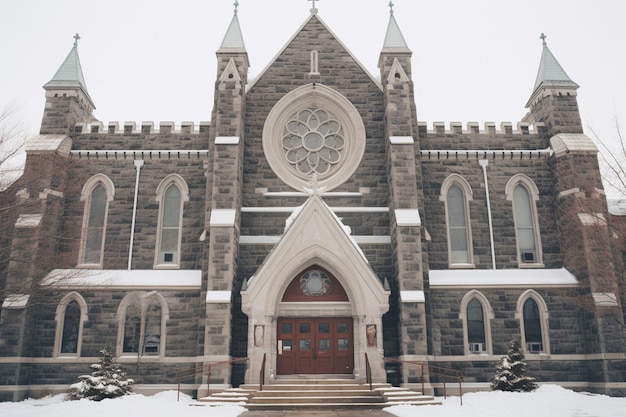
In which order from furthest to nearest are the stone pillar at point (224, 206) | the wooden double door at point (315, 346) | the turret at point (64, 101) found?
the turret at point (64, 101)
the wooden double door at point (315, 346)
the stone pillar at point (224, 206)

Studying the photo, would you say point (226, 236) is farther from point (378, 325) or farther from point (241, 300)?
point (378, 325)

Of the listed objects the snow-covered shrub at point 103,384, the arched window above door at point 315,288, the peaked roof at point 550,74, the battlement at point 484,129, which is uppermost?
the peaked roof at point 550,74

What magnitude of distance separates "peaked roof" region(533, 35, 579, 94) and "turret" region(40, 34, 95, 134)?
60.3ft

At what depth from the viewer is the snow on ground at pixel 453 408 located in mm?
13539

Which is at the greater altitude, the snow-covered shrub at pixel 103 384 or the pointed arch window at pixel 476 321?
the pointed arch window at pixel 476 321

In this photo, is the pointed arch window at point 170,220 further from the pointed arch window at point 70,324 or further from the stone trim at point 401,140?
the stone trim at point 401,140

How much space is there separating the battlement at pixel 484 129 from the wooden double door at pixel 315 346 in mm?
8270

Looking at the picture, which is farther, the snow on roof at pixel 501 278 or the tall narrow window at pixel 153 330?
the snow on roof at pixel 501 278

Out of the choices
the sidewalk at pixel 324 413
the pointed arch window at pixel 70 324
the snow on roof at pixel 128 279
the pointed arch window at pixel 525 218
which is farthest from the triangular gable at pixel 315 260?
the pointed arch window at pixel 525 218

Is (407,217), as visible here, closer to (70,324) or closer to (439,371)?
(439,371)

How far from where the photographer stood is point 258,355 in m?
17.5

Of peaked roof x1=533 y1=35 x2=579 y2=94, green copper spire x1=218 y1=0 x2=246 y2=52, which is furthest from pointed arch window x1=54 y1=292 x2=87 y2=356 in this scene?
peaked roof x1=533 y1=35 x2=579 y2=94

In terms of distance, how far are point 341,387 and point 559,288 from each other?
8.94 m

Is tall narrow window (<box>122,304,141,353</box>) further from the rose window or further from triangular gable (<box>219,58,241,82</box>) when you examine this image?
triangular gable (<box>219,58,241,82</box>)
